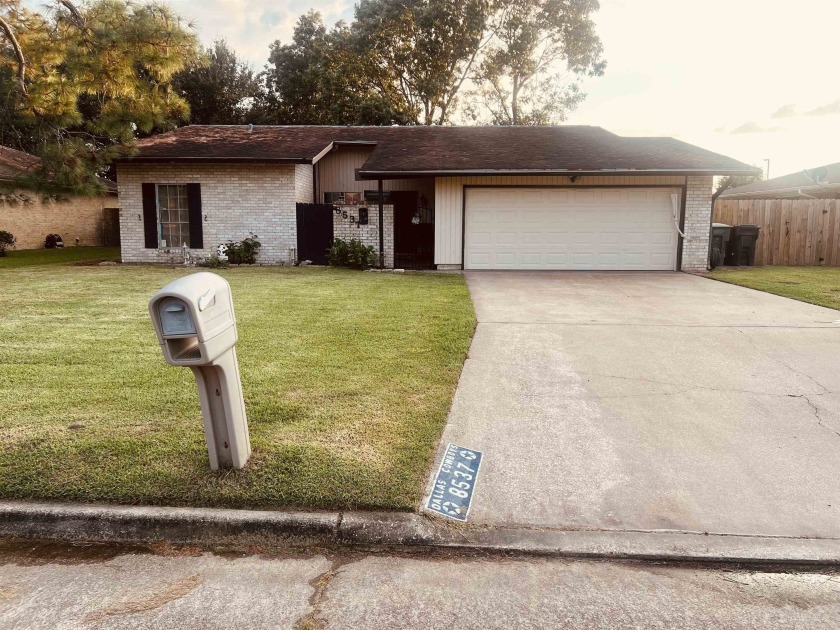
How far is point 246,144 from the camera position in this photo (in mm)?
17562

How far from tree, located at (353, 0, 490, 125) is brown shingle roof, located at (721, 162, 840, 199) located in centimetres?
1521

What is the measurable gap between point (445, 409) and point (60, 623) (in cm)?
281

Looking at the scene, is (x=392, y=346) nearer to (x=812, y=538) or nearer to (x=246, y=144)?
(x=812, y=538)

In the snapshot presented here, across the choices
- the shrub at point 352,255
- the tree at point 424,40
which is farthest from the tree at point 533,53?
the shrub at point 352,255

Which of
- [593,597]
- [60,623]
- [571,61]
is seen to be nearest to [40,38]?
[60,623]

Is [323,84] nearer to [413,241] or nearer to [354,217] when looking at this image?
[413,241]

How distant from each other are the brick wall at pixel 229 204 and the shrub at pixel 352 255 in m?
1.61

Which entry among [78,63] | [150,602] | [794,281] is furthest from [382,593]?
[794,281]

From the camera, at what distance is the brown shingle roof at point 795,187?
24438 millimetres

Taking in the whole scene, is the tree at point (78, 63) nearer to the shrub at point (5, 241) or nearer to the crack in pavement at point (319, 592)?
the shrub at point (5, 241)

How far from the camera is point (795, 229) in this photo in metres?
17.4

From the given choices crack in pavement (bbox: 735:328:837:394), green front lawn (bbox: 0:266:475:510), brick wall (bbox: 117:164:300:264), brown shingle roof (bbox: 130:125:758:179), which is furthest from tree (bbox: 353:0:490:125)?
crack in pavement (bbox: 735:328:837:394)

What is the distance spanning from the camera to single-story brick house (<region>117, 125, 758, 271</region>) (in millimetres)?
15305

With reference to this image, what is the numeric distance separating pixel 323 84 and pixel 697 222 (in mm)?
19415
